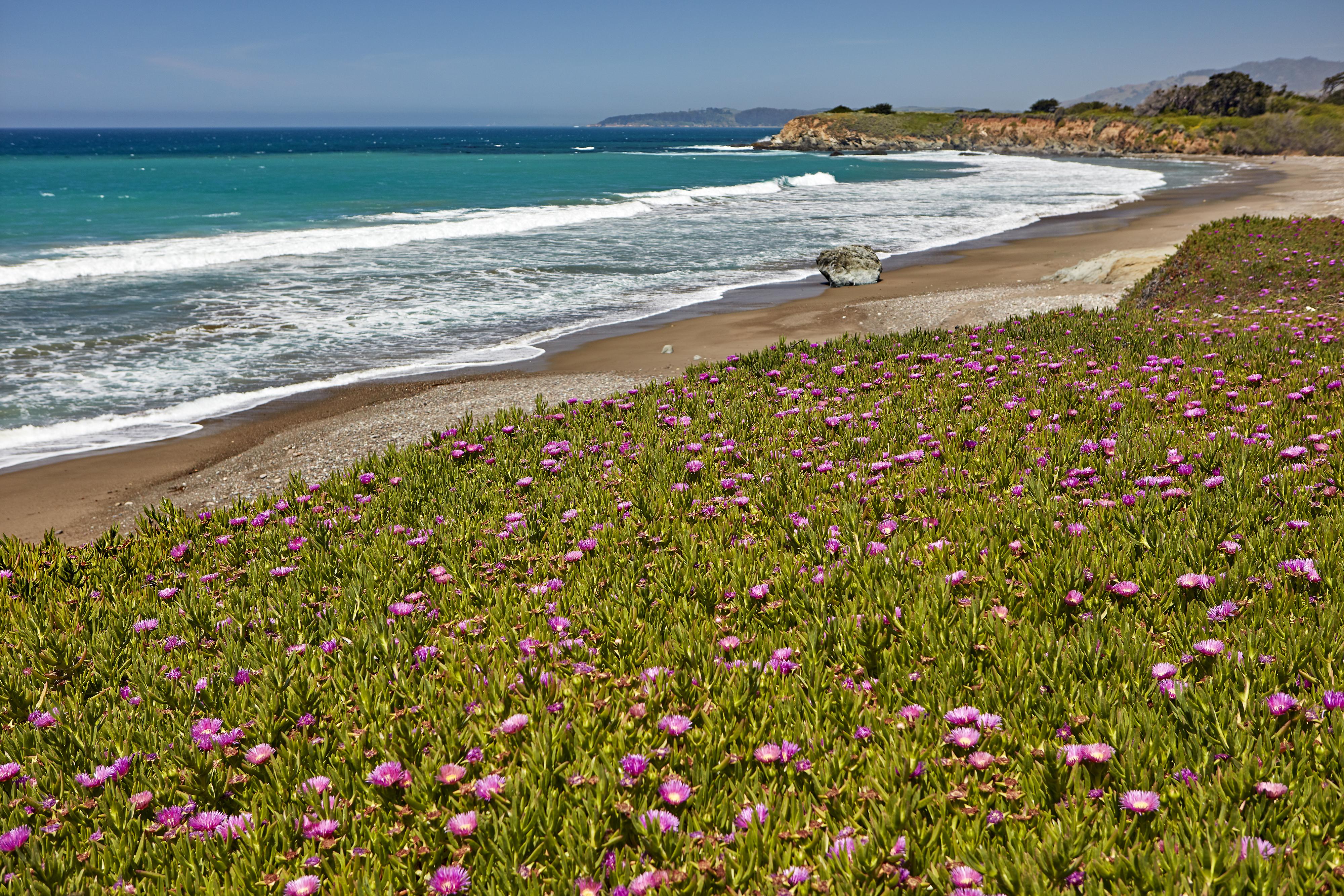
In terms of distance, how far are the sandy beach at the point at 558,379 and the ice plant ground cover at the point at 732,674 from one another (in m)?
2.37

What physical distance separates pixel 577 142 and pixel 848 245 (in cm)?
18978

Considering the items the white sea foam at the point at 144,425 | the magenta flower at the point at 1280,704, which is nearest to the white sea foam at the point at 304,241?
the white sea foam at the point at 144,425

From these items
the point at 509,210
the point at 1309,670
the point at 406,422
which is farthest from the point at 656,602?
the point at 509,210

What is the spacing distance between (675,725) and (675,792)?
0.28 metres

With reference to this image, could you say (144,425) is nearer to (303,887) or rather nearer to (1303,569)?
(303,887)

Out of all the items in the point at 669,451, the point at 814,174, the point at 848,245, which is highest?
the point at 814,174

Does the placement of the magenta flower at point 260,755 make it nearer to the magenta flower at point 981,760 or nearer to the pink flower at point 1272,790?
the magenta flower at point 981,760

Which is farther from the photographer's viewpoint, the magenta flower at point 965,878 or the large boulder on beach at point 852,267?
the large boulder on beach at point 852,267

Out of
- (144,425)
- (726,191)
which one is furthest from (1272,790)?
(726,191)

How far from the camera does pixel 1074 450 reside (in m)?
4.64

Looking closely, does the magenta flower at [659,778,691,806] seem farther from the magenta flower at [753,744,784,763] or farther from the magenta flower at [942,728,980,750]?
the magenta flower at [942,728,980,750]

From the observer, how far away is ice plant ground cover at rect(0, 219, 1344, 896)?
2.03m

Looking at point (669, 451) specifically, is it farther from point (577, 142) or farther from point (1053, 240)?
point (577, 142)

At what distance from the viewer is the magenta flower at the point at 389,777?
232cm
